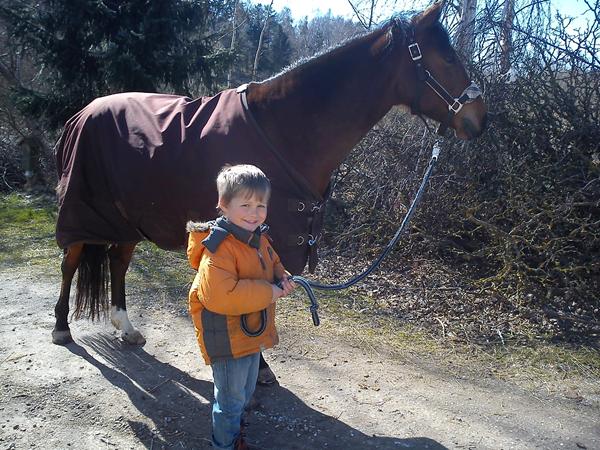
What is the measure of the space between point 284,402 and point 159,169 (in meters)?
1.51

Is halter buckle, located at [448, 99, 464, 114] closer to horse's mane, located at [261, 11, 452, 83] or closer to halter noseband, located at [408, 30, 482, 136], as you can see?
halter noseband, located at [408, 30, 482, 136]

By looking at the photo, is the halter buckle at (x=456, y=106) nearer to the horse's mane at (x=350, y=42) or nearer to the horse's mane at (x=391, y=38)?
the horse's mane at (x=391, y=38)

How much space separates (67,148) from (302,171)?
5.45ft

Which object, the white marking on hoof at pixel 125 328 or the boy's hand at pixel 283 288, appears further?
the white marking on hoof at pixel 125 328

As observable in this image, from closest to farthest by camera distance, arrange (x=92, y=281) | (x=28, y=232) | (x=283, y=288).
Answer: (x=283, y=288)
(x=92, y=281)
(x=28, y=232)

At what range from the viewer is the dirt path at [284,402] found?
8.36 feet

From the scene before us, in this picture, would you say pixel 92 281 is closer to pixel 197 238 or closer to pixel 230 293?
pixel 197 238

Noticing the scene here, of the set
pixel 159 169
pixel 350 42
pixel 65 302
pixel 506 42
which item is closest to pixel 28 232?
pixel 65 302

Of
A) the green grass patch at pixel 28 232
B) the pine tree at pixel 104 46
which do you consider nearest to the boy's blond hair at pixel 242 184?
the green grass patch at pixel 28 232

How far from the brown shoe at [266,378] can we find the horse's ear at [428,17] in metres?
2.20

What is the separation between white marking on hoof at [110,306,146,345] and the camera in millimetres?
3555

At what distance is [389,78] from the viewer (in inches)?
108

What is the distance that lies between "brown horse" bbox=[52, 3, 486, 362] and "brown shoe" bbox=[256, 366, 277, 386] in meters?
0.78

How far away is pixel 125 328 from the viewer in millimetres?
3574
